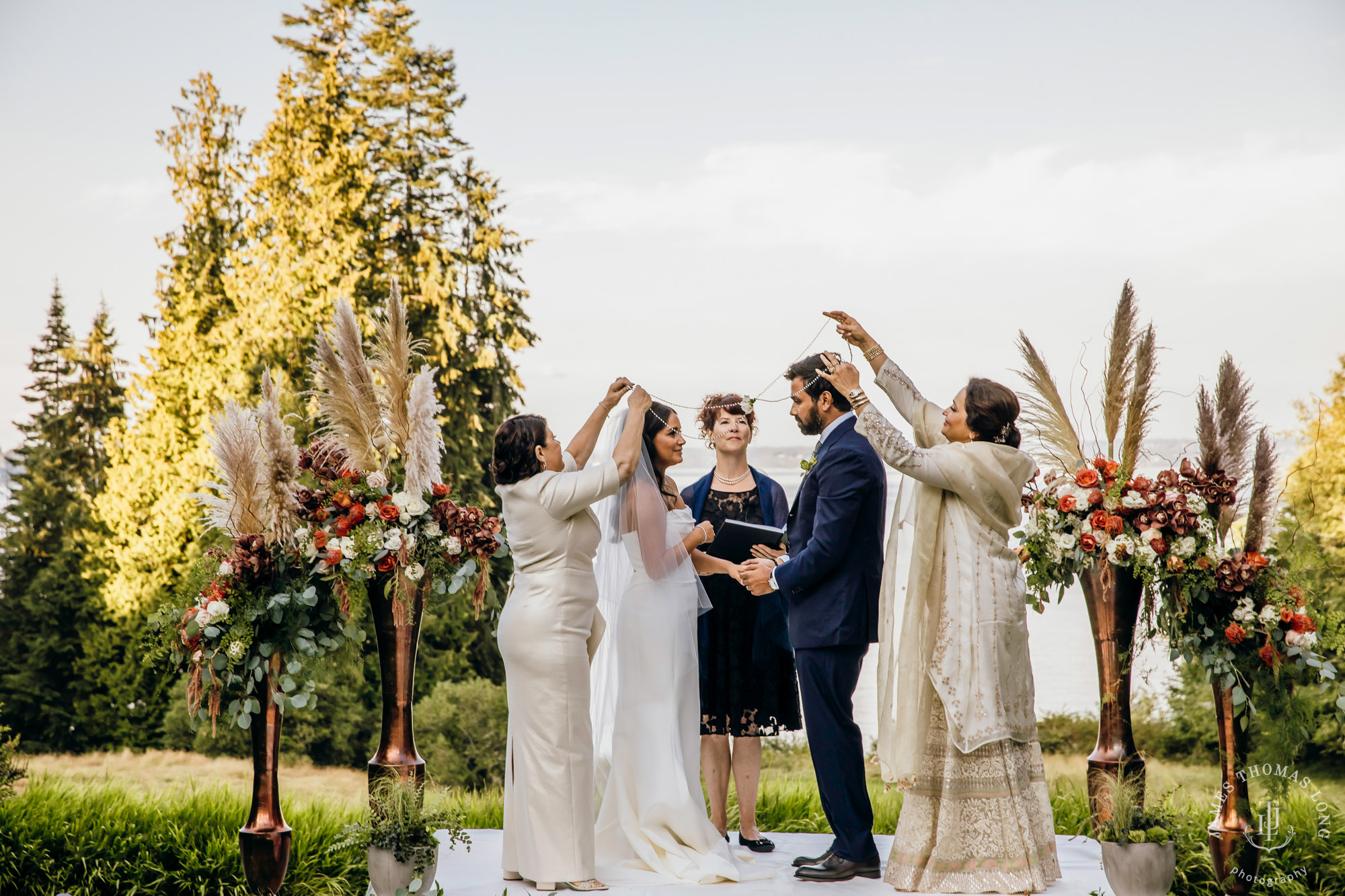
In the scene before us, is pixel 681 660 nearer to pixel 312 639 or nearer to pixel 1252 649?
pixel 312 639

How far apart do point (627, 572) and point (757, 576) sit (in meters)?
0.61

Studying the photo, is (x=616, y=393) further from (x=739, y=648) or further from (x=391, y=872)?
(x=391, y=872)

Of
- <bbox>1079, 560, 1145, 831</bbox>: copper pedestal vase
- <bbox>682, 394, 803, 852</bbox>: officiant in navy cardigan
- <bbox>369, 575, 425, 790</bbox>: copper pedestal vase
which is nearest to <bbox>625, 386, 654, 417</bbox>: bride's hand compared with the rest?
<bbox>682, 394, 803, 852</bbox>: officiant in navy cardigan

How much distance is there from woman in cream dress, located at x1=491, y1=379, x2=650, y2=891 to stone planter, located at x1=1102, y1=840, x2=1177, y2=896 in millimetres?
2054

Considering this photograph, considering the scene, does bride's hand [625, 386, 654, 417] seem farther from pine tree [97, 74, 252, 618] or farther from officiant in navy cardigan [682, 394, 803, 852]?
pine tree [97, 74, 252, 618]

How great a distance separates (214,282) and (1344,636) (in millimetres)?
8839

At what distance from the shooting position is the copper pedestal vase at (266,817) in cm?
474

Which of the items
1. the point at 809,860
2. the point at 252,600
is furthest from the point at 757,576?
the point at 252,600

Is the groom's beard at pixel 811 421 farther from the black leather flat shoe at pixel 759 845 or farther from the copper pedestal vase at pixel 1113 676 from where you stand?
the black leather flat shoe at pixel 759 845

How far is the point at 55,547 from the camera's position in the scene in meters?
9.21

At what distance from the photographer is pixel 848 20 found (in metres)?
9.13

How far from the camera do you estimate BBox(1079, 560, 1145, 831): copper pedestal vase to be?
5129 mm

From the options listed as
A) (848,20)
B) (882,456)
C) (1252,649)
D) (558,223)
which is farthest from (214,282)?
(1252,649)
